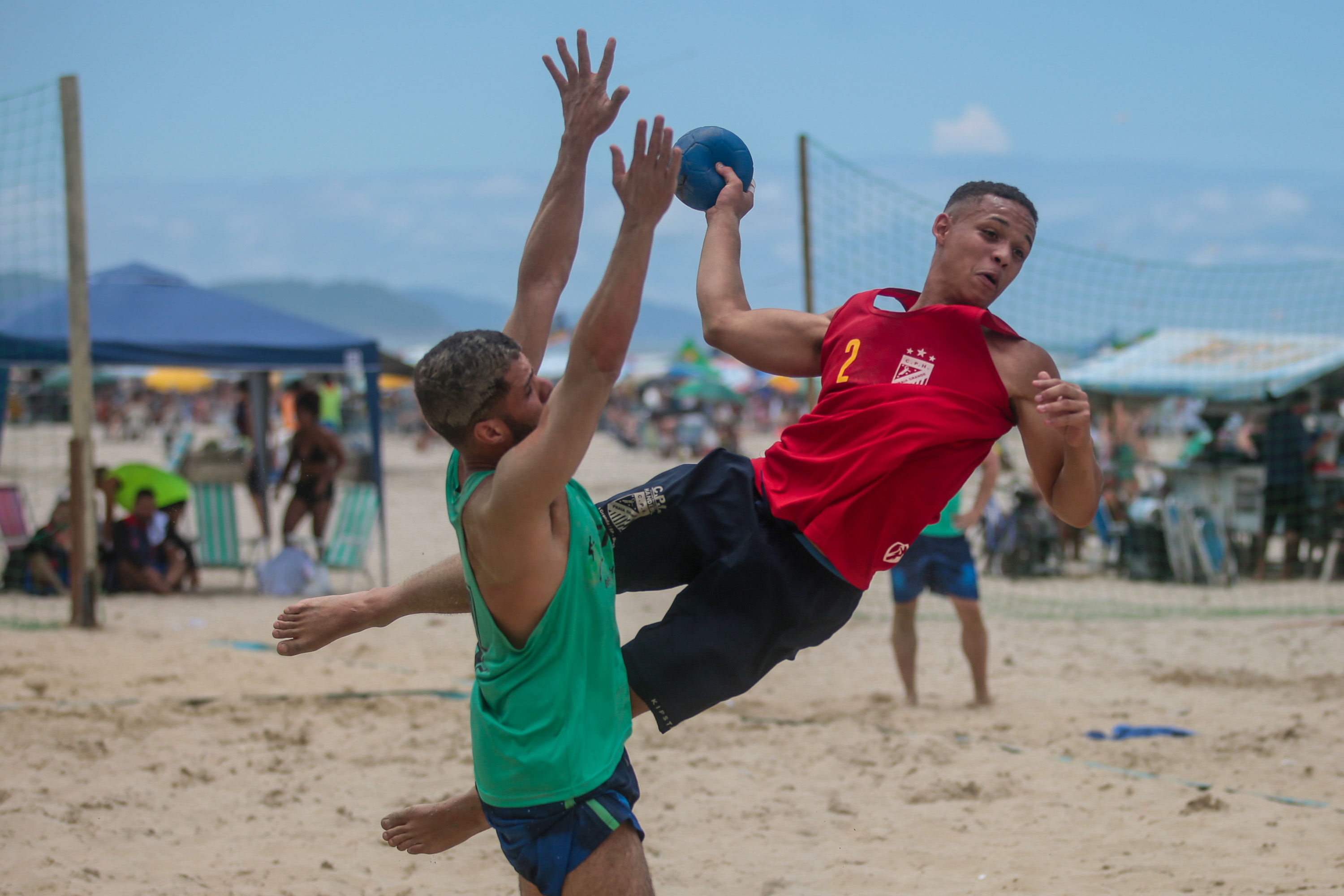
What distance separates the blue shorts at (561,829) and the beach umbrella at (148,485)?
837 cm

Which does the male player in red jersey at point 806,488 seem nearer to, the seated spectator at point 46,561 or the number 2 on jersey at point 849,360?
the number 2 on jersey at point 849,360

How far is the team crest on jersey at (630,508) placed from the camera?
272 cm

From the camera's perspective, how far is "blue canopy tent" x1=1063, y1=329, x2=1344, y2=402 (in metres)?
11.5

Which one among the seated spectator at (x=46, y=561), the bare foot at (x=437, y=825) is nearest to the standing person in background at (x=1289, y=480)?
the bare foot at (x=437, y=825)

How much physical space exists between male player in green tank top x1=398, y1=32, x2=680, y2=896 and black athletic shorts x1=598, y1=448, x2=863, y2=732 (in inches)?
14.1

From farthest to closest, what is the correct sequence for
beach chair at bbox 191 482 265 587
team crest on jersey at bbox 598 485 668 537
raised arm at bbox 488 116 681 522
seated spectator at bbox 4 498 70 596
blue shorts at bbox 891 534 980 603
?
beach chair at bbox 191 482 265 587 → seated spectator at bbox 4 498 70 596 → blue shorts at bbox 891 534 980 603 → team crest on jersey at bbox 598 485 668 537 → raised arm at bbox 488 116 681 522

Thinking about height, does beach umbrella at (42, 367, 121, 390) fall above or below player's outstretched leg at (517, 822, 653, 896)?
above

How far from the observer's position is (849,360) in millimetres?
2748

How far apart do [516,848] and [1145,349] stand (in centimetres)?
1489

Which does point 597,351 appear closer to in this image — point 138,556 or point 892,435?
point 892,435

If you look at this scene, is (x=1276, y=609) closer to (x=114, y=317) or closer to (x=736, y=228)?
(x=736, y=228)

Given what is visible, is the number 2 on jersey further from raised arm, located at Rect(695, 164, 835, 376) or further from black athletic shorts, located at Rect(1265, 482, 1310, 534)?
black athletic shorts, located at Rect(1265, 482, 1310, 534)

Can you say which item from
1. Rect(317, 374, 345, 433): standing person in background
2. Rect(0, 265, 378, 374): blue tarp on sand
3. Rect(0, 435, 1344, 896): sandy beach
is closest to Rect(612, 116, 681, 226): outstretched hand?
Rect(0, 435, 1344, 896): sandy beach

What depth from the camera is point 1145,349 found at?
15.4 m
